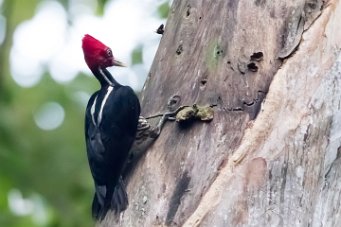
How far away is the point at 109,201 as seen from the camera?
135 inches

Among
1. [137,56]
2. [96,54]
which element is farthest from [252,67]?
[137,56]

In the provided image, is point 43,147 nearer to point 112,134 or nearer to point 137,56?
point 137,56

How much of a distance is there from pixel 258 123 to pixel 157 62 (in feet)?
2.19

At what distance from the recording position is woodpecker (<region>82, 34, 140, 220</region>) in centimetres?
348

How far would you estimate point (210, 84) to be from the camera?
345 cm

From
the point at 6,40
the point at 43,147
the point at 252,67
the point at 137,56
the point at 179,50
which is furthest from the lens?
the point at 137,56

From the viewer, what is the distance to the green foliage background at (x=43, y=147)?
442 centimetres

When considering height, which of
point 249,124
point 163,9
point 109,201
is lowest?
point 109,201

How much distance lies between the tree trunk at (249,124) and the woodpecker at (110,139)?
0.07 metres

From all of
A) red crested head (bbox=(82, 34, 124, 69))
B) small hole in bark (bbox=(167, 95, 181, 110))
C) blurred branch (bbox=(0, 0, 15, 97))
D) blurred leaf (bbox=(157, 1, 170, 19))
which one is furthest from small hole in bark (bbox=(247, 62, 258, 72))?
Answer: blurred leaf (bbox=(157, 1, 170, 19))

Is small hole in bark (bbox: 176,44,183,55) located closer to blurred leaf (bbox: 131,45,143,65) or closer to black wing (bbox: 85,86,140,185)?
black wing (bbox: 85,86,140,185)

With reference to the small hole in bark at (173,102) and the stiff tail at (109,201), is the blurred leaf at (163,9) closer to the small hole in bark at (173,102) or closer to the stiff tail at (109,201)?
the small hole in bark at (173,102)

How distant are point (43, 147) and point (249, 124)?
90.6 inches

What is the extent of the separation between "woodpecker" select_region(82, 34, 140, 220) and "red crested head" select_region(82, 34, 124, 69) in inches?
8.4
